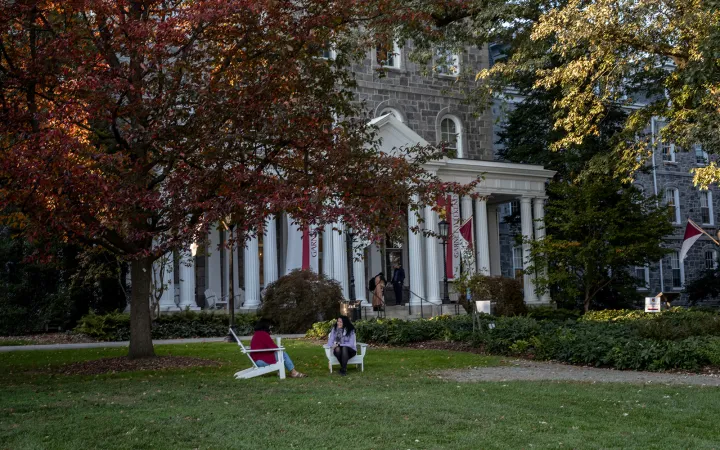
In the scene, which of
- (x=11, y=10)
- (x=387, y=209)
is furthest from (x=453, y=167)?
(x=11, y=10)

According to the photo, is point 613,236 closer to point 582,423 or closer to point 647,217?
point 647,217

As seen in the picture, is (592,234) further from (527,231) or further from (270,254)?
(270,254)

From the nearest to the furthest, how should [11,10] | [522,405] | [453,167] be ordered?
1. [522,405]
2. [11,10]
3. [453,167]

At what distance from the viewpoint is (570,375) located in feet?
45.9

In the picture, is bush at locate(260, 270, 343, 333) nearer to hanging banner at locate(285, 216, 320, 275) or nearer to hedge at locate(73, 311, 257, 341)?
hedge at locate(73, 311, 257, 341)

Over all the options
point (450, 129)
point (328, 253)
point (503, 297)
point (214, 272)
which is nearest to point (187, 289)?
point (214, 272)

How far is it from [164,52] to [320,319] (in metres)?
14.9

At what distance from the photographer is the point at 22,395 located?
11.4 m

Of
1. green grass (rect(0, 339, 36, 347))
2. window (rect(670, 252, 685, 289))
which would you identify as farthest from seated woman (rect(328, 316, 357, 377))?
window (rect(670, 252, 685, 289))

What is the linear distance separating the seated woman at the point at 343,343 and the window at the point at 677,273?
128 feet

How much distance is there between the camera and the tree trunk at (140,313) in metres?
16.3

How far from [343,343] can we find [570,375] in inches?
158

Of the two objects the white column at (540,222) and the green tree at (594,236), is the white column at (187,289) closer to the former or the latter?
the green tree at (594,236)

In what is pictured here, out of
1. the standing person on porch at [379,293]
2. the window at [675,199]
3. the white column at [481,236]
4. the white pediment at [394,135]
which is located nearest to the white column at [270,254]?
the standing person on porch at [379,293]
